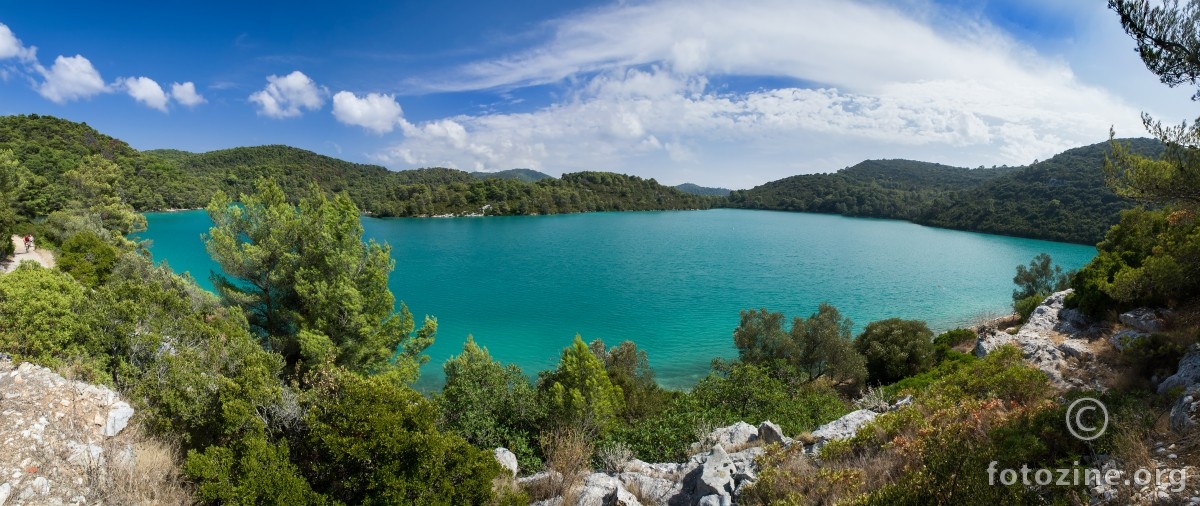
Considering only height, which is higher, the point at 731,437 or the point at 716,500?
the point at 716,500

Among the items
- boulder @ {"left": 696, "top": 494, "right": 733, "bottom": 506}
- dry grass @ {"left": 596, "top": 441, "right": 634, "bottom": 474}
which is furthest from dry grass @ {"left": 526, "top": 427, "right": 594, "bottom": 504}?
boulder @ {"left": 696, "top": 494, "right": 733, "bottom": 506}

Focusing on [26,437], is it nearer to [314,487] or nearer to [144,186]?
[314,487]

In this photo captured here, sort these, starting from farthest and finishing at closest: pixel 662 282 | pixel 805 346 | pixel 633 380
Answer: pixel 662 282 → pixel 805 346 → pixel 633 380

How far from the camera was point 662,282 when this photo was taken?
49344mm

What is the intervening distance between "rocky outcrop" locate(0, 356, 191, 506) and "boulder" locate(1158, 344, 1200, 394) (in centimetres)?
1561

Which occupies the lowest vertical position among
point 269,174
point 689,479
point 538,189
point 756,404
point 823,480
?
point 756,404

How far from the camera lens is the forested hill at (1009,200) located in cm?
8444

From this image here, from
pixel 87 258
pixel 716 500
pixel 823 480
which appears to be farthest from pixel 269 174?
pixel 823 480

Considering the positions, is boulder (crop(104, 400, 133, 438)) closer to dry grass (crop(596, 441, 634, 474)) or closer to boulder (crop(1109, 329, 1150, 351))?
dry grass (crop(596, 441, 634, 474))

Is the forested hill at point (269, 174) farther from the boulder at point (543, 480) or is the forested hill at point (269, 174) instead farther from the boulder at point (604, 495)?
the boulder at point (604, 495)

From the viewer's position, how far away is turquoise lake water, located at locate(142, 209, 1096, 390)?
1261 inches

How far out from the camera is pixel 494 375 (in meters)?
13.5

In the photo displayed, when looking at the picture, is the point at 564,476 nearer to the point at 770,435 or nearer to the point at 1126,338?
the point at 770,435

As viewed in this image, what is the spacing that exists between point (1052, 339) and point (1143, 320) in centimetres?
252
